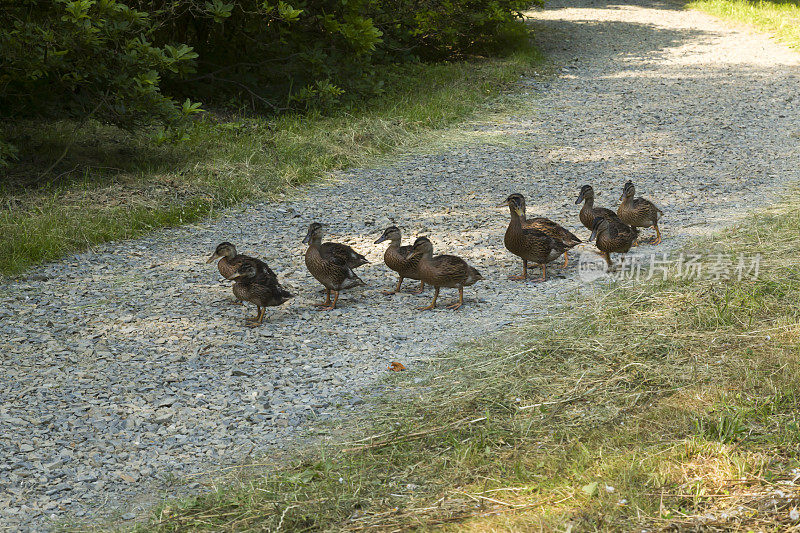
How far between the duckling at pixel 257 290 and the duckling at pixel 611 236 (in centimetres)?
295

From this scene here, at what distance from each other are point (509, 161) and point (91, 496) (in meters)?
8.01

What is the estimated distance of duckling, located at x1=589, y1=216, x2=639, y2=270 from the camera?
745cm

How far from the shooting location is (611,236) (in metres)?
7.45

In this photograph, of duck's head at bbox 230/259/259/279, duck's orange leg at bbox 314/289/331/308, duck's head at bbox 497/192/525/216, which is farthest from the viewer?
duck's head at bbox 497/192/525/216

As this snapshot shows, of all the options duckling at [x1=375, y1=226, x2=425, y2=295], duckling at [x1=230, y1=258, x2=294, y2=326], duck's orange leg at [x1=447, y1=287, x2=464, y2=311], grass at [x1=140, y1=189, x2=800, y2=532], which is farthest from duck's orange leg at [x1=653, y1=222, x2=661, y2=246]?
duckling at [x1=230, y1=258, x2=294, y2=326]

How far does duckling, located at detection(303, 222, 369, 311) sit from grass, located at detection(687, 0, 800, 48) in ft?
51.4

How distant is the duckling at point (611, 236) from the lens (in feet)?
24.5

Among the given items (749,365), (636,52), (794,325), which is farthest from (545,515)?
(636,52)

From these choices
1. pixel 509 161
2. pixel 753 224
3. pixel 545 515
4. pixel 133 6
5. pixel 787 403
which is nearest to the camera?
pixel 545 515

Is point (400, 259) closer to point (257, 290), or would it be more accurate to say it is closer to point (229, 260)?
point (257, 290)

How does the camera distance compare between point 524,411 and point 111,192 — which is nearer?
point 524,411

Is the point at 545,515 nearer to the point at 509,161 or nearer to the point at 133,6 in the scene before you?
the point at 509,161

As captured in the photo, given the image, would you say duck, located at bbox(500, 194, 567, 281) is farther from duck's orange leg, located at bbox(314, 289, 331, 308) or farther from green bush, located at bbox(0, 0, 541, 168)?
green bush, located at bbox(0, 0, 541, 168)

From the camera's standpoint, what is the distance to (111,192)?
29.8 ft
